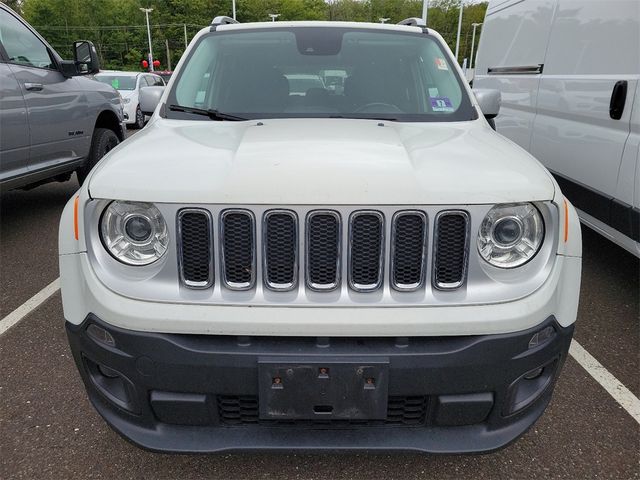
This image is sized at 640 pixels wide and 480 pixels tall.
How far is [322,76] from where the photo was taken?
122 inches

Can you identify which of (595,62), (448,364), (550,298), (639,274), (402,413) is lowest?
(639,274)

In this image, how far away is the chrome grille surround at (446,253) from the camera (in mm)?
1746

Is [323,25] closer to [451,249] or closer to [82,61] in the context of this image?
[451,249]

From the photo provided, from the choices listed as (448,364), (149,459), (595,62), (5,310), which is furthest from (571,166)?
(5,310)

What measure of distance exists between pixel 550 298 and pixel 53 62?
199 inches

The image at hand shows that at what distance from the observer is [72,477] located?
2150 mm

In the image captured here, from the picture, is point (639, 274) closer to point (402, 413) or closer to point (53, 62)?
point (402, 413)

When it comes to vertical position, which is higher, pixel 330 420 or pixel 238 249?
pixel 238 249

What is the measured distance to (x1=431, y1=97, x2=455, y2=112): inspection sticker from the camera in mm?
2920

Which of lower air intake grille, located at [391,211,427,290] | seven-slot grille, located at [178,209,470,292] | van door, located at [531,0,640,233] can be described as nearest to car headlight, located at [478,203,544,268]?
seven-slot grille, located at [178,209,470,292]

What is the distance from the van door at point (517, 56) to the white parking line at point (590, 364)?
8.20 ft

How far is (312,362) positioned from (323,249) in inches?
14.0

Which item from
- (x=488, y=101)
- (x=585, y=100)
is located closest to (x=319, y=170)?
(x=488, y=101)

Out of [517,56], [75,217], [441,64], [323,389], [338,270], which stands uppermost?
[441,64]
